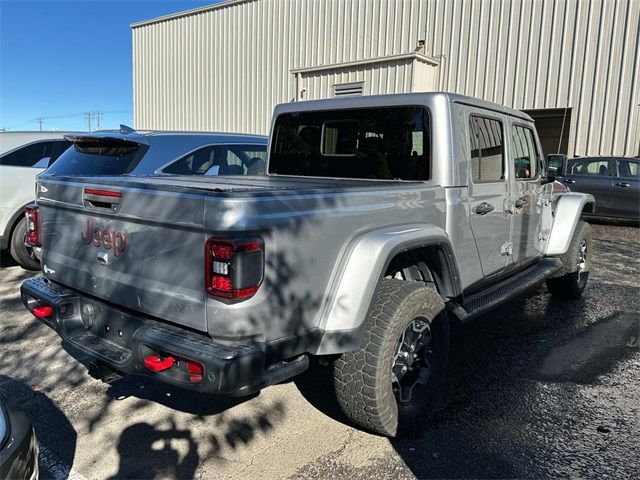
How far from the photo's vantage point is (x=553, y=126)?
14922 millimetres

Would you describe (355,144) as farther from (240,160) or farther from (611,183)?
(611,183)

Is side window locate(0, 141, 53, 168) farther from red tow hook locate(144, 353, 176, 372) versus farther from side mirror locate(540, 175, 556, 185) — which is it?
side mirror locate(540, 175, 556, 185)

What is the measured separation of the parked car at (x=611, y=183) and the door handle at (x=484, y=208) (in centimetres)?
802

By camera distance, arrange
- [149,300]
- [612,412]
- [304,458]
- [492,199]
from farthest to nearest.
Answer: [492,199] < [612,412] < [304,458] < [149,300]

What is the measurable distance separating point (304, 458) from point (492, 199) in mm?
2330

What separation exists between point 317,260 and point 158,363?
886 millimetres

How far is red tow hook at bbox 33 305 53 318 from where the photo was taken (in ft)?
10.1

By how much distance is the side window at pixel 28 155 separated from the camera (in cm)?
677

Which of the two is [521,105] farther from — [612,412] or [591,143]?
[612,412]

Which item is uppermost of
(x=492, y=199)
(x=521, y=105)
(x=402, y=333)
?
(x=521, y=105)

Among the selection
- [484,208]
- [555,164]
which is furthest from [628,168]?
[484,208]

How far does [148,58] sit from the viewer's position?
66.0 feet

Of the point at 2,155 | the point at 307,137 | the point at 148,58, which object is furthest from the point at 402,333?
the point at 148,58

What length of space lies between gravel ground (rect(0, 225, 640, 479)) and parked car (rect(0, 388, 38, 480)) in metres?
0.69
